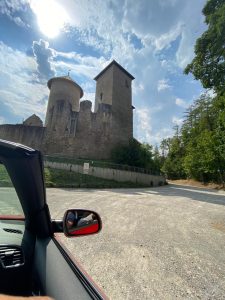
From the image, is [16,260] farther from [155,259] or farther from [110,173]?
[110,173]

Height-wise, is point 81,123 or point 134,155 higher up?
point 81,123

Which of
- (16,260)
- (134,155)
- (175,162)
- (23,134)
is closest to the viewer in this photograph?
(16,260)

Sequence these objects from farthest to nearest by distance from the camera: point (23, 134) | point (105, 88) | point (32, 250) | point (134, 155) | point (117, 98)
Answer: point (105, 88) → point (117, 98) → point (134, 155) → point (23, 134) → point (32, 250)

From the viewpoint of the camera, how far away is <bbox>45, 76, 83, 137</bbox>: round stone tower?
29.8 meters

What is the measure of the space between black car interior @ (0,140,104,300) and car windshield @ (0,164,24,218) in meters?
0.08

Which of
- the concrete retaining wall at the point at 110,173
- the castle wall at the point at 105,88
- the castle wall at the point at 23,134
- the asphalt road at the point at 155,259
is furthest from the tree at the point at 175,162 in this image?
the asphalt road at the point at 155,259

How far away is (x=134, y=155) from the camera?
29125 millimetres

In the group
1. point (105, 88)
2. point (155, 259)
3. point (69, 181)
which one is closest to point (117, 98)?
point (105, 88)

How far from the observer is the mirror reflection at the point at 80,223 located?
145 cm

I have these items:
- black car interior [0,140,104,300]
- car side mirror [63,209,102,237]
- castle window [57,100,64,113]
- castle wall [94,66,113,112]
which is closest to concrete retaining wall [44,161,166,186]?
castle window [57,100,64,113]

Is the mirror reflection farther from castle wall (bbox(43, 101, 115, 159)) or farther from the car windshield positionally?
castle wall (bbox(43, 101, 115, 159))

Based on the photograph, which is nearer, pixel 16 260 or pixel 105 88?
pixel 16 260

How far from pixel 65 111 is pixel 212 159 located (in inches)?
837

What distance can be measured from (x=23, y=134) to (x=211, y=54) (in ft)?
81.0
